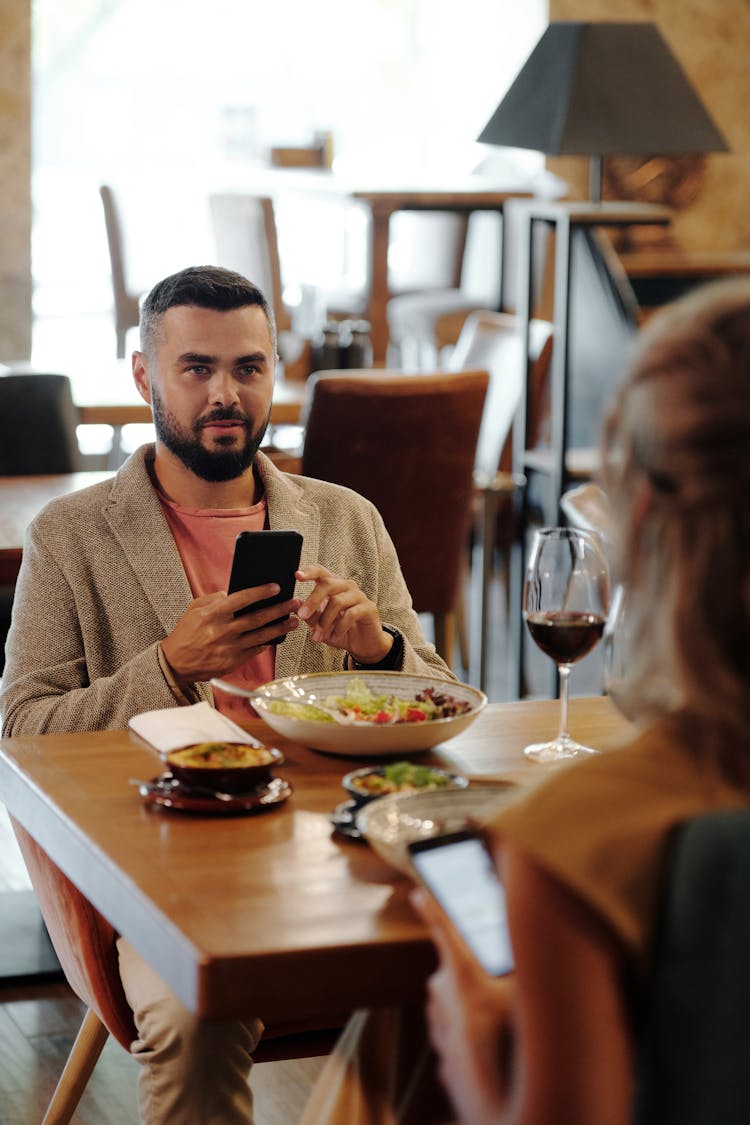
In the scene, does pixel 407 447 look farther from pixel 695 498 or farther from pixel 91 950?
pixel 695 498

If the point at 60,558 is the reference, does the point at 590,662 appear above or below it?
below

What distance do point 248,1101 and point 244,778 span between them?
424 millimetres

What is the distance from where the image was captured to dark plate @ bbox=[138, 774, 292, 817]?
4.89 ft

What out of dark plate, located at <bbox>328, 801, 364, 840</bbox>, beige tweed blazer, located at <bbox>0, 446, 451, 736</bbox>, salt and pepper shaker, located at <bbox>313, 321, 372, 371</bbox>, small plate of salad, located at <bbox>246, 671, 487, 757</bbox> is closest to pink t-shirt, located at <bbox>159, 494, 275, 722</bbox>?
beige tweed blazer, located at <bbox>0, 446, 451, 736</bbox>

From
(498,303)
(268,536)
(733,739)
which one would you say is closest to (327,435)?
(268,536)

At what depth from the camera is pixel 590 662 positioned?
522 cm

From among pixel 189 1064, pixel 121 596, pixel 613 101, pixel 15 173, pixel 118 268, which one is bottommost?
pixel 189 1064

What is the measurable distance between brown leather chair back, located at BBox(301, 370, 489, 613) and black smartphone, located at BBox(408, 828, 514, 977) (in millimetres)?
2256

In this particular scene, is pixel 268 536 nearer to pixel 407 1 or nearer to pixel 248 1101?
pixel 248 1101

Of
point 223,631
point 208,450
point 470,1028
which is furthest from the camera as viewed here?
point 208,450

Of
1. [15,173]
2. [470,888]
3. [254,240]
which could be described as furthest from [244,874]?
[15,173]

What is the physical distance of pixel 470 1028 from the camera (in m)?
1.04

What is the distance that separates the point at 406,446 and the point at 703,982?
8.94 feet

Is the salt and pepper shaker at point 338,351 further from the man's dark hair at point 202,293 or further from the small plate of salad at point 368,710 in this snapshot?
the small plate of salad at point 368,710
